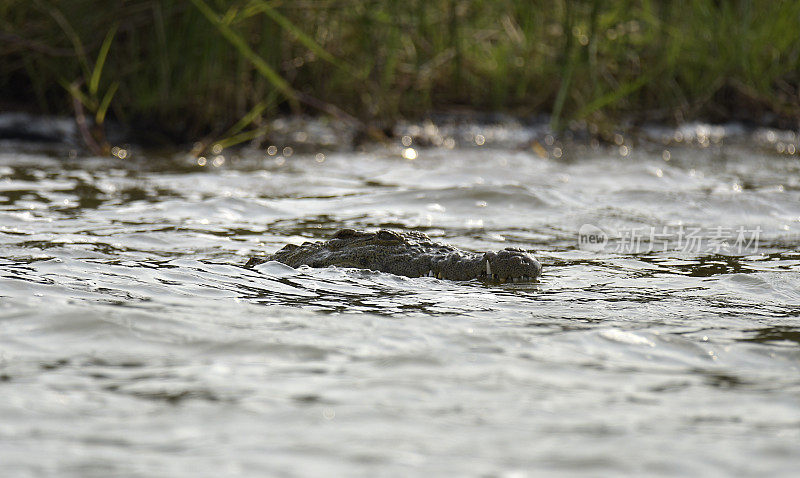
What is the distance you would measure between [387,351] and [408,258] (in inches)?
43.0

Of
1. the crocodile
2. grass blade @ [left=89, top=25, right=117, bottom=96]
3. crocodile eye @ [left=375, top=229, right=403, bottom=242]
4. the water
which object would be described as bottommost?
the water

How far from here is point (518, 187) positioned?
6.11 meters

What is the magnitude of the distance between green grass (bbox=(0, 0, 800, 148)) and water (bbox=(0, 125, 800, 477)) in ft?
8.45

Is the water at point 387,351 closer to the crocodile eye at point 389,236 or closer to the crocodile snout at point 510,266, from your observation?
the crocodile snout at point 510,266

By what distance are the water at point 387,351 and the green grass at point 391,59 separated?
2.57 meters

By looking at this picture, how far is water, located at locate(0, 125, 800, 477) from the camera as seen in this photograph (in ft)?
6.87

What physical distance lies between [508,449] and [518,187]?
410 centimetres

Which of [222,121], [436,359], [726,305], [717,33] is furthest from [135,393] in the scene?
[717,33]

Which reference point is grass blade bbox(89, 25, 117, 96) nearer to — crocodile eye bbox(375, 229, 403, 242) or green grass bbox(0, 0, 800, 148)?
green grass bbox(0, 0, 800, 148)

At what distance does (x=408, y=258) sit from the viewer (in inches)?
152

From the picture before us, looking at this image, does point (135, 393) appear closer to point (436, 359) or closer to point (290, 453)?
point (290, 453)

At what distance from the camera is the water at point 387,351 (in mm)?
2093

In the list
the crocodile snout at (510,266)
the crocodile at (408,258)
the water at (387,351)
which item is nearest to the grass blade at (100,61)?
the water at (387,351)

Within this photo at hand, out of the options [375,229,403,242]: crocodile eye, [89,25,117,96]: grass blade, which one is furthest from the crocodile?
[89,25,117,96]: grass blade
